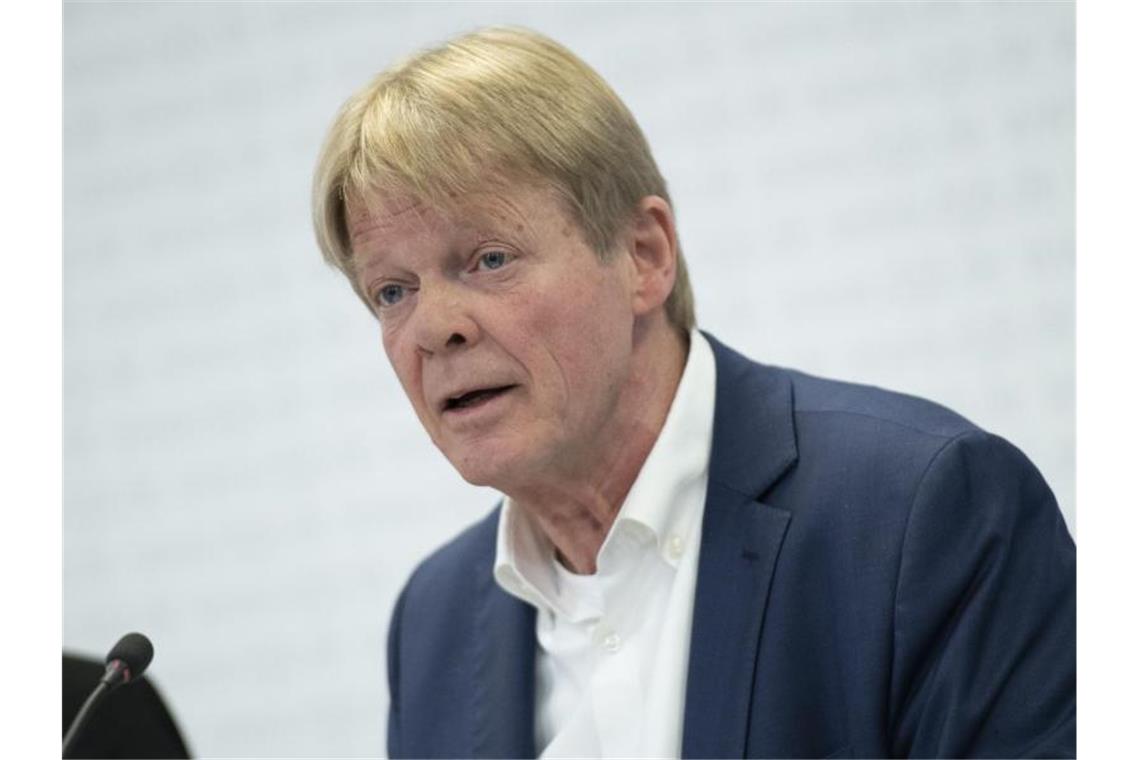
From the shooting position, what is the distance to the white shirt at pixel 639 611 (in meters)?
2.15

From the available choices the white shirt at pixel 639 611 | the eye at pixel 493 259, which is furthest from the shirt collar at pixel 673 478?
the eye at pixel 493 259

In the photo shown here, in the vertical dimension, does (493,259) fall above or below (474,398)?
above

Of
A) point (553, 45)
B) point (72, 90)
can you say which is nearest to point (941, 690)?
point (553, 45)

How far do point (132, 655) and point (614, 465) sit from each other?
2.43 feet

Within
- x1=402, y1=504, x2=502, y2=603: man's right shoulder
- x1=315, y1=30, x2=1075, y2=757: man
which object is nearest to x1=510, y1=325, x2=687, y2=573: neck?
x1=315, y1=30, x2=1075, y2=757: man

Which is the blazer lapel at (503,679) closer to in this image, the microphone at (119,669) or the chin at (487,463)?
the chin at (487,463)

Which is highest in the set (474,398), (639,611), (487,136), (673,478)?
(487,136)

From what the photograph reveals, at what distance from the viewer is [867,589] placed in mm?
1971

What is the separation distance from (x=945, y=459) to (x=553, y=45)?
79cm

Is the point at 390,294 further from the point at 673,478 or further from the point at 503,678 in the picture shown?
the point at 503,678

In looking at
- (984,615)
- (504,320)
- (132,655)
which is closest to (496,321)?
(504,320)

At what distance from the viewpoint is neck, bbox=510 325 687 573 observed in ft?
7.36
